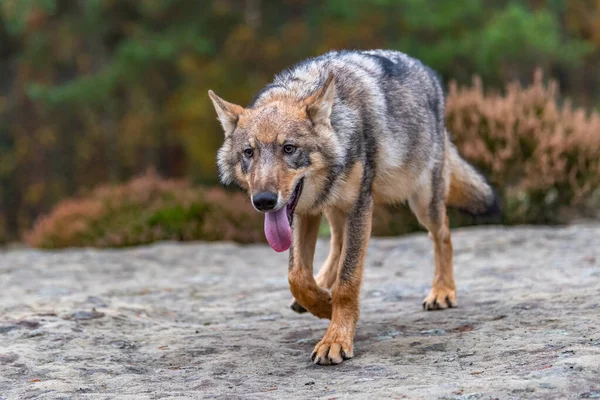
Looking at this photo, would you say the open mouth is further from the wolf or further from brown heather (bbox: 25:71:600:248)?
brown heather (bbox: 25:71:600:248)

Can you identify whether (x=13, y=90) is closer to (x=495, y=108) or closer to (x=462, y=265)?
(x=495, y=108)

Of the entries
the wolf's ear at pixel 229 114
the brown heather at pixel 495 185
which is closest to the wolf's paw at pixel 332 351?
the wolf's ear at pixel 229 114

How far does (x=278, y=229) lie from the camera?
16.6ft

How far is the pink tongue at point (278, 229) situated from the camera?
5.05 metres

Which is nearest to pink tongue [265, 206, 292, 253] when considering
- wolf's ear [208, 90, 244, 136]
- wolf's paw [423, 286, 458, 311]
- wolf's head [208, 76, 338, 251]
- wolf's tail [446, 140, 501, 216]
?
wolf's head [208, 76, 338, 251]

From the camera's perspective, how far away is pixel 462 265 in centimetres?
894

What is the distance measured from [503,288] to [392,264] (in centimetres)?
255

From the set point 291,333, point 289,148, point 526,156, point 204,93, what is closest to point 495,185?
point 526,156

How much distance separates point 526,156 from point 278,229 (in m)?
7.72

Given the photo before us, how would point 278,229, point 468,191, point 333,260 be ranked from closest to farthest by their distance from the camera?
point 278,229 < point 333,260 < point 468,191

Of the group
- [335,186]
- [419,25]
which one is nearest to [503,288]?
[335,186]

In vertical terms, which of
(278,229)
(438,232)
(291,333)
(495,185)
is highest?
(495,185)

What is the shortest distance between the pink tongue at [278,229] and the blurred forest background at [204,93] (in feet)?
22.8

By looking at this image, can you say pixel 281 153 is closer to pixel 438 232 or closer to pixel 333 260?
pixel 333 260
